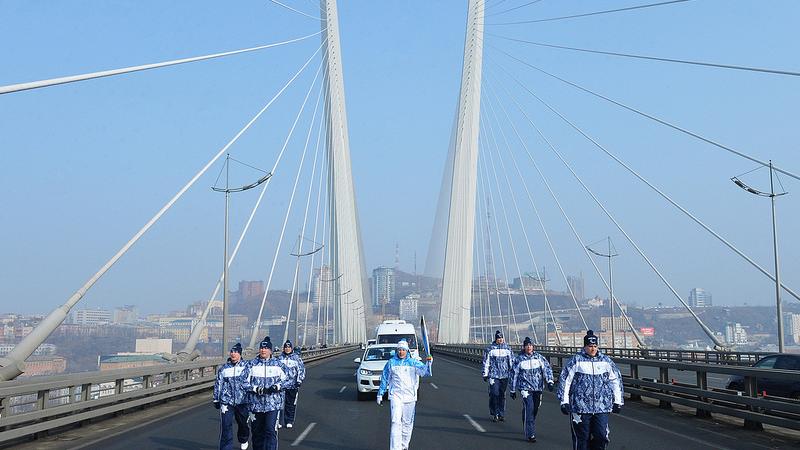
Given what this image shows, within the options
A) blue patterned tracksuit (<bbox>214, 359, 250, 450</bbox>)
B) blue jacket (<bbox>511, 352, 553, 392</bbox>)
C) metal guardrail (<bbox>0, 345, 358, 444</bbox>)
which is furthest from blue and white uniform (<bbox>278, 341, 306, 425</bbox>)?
blue jacket (<bbox>511, 352, 553, 392</bbox>)

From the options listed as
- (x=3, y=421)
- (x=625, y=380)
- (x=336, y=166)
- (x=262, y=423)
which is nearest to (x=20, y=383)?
(x=3, y=421)

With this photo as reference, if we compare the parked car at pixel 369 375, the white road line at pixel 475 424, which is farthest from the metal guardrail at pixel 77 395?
the white road line at pixel 475 424

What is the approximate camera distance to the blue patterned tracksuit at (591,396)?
372 inches

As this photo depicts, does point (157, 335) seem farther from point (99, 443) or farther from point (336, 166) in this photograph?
point (99, 443)

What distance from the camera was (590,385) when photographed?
9500mm

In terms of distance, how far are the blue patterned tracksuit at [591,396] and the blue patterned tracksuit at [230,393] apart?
4.15m

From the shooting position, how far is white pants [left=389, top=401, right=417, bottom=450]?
10.7 m

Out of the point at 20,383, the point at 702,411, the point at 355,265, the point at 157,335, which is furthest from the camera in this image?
the point at 355,265

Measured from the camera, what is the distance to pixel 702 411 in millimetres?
16641

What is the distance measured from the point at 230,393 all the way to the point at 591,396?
4.71 m

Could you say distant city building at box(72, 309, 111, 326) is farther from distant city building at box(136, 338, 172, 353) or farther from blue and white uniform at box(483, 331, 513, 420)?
blue and white uniform at box(483, 331, 513, 420)

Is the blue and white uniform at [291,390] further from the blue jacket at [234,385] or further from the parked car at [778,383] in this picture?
the parked car at [778,383]

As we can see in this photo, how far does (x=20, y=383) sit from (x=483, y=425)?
328 inches

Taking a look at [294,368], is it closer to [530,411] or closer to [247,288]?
[530,411]
